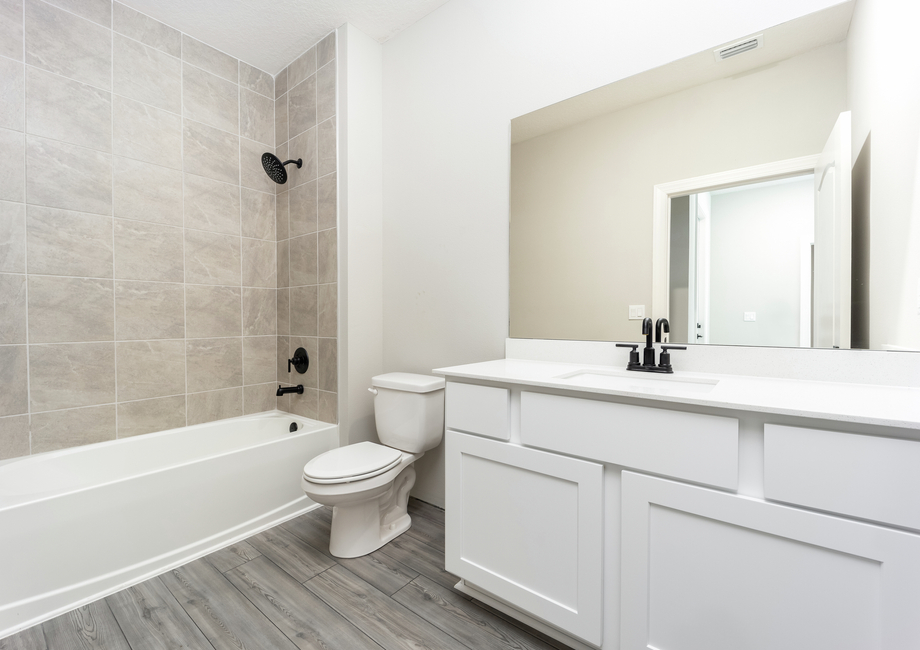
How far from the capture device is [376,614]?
55.5 inches

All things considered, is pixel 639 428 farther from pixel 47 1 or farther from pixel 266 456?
pixel 47 1

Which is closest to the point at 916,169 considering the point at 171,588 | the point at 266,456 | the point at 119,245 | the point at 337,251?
the point at 337,251

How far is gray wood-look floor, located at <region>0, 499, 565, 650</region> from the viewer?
129cm

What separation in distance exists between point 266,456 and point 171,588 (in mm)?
606

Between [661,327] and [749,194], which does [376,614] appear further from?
[749,194]

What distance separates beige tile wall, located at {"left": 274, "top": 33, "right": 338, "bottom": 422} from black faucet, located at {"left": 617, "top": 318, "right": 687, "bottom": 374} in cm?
157

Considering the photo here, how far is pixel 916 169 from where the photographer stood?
1.01 m

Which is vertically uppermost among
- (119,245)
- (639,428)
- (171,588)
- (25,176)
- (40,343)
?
(25,176)

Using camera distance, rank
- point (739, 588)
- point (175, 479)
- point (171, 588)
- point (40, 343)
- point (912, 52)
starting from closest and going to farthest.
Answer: point (739, 588)
point (912, 52)
point (171, 588)
point (175, 479)
point (40, 343)

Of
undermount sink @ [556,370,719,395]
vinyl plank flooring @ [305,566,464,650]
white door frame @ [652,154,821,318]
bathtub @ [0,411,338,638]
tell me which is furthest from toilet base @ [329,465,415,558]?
white door frame @ [652,154,821,318]

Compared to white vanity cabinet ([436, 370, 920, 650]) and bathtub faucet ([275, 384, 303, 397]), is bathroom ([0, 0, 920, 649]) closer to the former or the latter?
bathtub faucet ([275, 384, 303, 397])

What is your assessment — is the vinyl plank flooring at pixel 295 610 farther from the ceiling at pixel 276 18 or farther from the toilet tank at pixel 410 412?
the ceiling at pixel 276 18

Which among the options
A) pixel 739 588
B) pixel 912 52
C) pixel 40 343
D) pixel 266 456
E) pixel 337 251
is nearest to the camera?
pixel 739 588

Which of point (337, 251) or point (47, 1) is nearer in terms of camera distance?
point (47, 1)
